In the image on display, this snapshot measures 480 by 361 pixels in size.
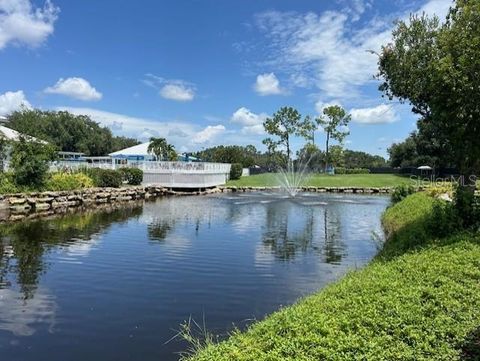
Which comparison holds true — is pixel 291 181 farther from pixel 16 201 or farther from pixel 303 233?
pixel 303 233

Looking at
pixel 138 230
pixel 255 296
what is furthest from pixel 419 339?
pixel 138 230

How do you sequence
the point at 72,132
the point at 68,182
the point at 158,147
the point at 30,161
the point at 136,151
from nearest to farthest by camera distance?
1. the point at 30,161
2. the point at 68,182
3. the point at 158,147
4. the point at 136,151
5. the point at 72,132

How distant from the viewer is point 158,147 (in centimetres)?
5169

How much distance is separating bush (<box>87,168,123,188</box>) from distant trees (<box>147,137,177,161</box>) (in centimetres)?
1669

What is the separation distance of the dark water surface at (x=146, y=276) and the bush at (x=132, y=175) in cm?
1641

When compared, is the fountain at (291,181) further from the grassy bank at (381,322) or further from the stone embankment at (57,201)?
the grassy bank at (381,322)

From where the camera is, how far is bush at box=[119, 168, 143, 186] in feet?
124

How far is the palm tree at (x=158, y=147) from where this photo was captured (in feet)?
168

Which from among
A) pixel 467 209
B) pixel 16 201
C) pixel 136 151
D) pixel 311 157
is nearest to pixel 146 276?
pixel 467 209

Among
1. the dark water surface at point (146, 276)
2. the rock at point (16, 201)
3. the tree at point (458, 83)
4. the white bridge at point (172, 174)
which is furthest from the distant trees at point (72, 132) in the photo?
the tree at point (458, 83)

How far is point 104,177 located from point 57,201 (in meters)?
8.54

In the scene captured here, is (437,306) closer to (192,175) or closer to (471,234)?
(471,234)

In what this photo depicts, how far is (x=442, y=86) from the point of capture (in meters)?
10.8

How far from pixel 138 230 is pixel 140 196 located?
655 inches
